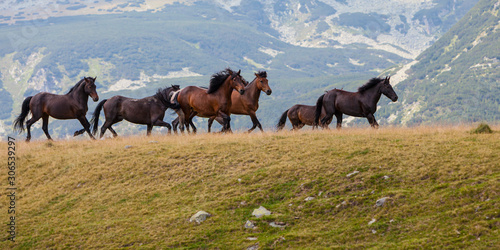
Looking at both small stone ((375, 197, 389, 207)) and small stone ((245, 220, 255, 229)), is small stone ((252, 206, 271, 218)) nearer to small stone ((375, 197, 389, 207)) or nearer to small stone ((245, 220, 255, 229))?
small stone ((245, 220, 255, 229))

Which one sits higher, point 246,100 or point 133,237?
point 246,100

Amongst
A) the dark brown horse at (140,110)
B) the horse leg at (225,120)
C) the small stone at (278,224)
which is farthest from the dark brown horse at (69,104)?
the small stone at (278,224)

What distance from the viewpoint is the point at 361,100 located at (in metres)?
26.3

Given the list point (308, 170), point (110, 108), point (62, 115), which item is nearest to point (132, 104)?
point (110, 108)

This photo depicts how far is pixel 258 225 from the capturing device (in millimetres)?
14602

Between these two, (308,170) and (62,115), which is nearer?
(308,170)

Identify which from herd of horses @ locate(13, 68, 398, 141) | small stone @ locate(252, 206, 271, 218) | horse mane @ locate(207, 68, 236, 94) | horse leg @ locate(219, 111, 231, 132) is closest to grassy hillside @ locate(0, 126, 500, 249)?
small stone @ locate(252, 206, 271, 218)

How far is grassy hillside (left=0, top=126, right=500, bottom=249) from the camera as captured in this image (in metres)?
13.4

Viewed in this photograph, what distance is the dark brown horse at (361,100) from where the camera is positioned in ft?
86.5

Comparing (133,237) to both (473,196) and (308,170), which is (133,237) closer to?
(308,170)

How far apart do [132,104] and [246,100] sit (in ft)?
17.8

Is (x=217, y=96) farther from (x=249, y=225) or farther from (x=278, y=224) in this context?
(x=278, y=224)

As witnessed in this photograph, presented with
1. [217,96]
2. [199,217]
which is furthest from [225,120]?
[199,217]

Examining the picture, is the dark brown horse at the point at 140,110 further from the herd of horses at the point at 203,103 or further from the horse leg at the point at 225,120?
the horse leg at the point at 225,120
